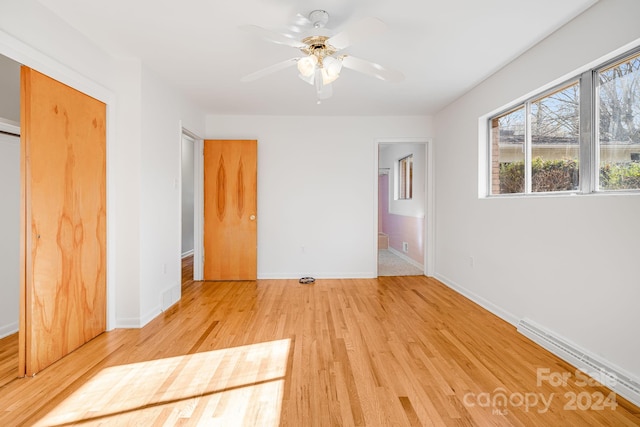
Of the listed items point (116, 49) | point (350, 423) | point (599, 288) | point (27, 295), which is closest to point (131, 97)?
point (116, 49)

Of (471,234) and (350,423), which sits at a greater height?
(471,234)

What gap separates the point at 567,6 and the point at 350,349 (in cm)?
284

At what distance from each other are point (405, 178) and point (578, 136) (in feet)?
13.7

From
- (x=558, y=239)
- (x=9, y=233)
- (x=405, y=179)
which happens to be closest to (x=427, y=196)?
(x=405, y=179)

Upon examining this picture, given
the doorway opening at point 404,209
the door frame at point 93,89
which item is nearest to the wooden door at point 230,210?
the door frame at point 93,89

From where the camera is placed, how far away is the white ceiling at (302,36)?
210 cm

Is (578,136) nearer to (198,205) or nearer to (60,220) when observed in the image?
(60,220)

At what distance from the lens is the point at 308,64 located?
2250 millimetres

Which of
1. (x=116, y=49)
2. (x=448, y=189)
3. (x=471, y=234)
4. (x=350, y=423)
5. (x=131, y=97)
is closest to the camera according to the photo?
(x=350, y=423)

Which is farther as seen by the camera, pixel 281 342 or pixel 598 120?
pixel 281 342

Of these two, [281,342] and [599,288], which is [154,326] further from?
[599,288]

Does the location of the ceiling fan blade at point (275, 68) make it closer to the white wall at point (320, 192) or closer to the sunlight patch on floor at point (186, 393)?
the sunlight patch on floor at point (186, 393)

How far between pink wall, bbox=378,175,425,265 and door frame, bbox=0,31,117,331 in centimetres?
435

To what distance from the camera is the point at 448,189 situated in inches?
169
